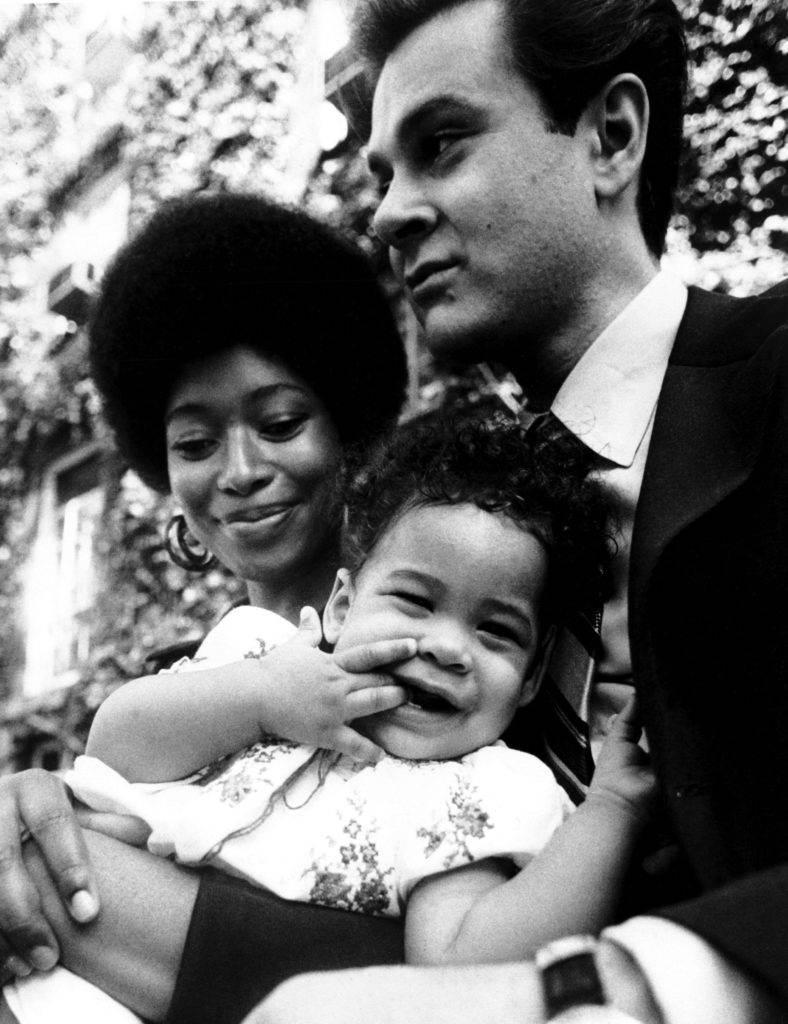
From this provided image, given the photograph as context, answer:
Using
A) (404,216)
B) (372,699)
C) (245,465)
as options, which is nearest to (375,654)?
(372,699)

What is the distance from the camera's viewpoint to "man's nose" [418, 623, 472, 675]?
120cm

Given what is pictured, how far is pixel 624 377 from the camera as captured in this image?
151cm

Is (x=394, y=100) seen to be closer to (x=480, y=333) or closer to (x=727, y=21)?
(x=480, y=333)

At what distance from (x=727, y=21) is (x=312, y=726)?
6.07 ft

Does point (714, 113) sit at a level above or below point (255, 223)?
above

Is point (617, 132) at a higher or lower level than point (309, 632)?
higher

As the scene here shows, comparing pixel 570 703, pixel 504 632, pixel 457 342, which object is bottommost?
pixel 570 703

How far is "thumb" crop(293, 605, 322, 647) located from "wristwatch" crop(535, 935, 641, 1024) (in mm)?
618

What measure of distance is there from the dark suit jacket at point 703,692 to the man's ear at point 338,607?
38cm

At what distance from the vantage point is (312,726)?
117 centimetres

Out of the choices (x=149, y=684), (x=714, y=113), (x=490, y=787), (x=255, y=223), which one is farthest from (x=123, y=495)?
(x=490, y=787)

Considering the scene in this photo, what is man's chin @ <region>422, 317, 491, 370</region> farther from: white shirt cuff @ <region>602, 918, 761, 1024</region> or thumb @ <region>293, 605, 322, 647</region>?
white shirt cuff @ <region>602, 918, 761, 1024</region>

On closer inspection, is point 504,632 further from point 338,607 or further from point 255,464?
point 255,464

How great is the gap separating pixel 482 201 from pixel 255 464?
0.56 m
